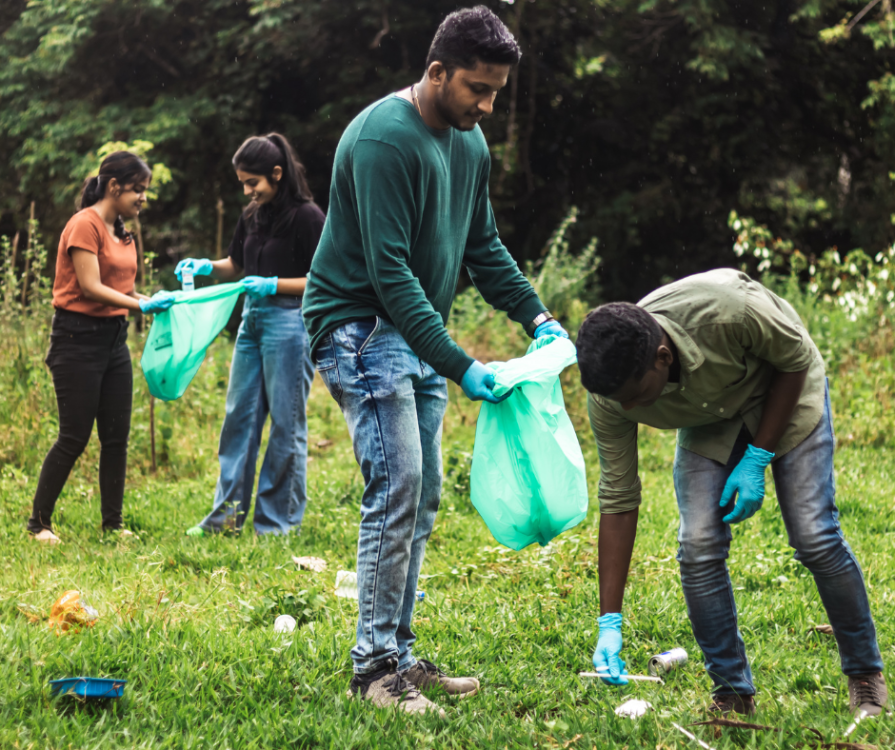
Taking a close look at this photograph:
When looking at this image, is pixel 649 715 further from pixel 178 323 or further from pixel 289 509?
pixel 178 323

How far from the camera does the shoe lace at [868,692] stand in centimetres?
251

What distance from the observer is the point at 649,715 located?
2.57 m

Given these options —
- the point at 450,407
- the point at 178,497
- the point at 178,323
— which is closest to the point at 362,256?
the point at 178,323

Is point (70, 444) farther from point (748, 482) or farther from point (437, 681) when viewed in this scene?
point (748, 482)

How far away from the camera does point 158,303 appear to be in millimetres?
4328

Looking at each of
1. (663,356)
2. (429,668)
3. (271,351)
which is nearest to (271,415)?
(271,351)

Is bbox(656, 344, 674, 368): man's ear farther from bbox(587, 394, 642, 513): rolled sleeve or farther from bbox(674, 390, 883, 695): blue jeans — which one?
bbox(674, 390, 883, 695): blue jeans

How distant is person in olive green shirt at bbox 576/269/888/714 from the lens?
2297mm

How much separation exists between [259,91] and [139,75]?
6.81 ft

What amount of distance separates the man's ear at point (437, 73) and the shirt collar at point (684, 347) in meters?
0.89

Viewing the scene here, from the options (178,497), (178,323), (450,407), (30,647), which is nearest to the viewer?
(30,647)

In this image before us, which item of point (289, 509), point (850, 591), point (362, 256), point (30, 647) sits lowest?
point (289, 509)

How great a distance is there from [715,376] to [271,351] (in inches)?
105

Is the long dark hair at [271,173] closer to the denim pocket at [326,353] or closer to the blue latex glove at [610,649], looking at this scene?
the denim pocket at [326,353]
